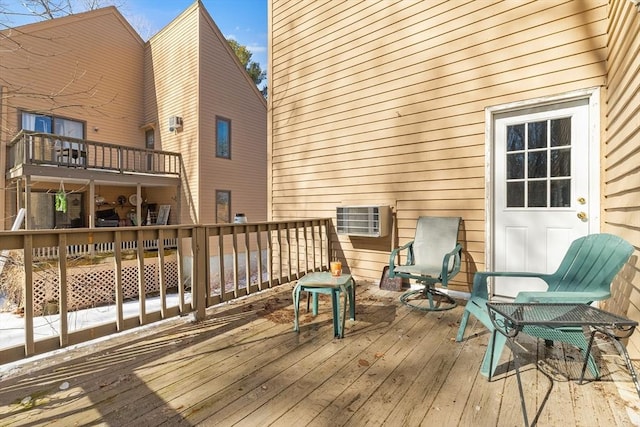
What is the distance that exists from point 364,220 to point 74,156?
8301mm

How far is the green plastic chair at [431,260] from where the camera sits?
10.6 feet

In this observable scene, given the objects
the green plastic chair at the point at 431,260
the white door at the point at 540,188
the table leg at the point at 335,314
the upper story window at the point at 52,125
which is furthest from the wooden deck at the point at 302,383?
the upper story window at the point at 52,125

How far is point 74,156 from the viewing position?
27.2 ft

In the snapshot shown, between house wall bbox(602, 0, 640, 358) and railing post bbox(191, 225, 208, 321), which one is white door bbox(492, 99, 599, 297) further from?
railing post bbox(191, 225, 208, 321)

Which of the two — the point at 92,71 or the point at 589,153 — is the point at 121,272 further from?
the point at 92,71

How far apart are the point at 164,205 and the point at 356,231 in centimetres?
836

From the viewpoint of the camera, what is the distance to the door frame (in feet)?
9.21

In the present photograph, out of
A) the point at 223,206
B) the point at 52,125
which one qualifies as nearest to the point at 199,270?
the point at 223,206

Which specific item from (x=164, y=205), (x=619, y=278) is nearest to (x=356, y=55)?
(x=619, y=278)

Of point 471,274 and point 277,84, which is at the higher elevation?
point 277,84

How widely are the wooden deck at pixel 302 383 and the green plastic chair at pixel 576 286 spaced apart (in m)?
0.21

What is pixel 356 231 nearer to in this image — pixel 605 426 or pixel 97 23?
pixel 605 426

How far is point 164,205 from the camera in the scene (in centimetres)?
1047

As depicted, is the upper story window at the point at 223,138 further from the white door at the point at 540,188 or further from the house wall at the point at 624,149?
the house wall at the point at 624,149
